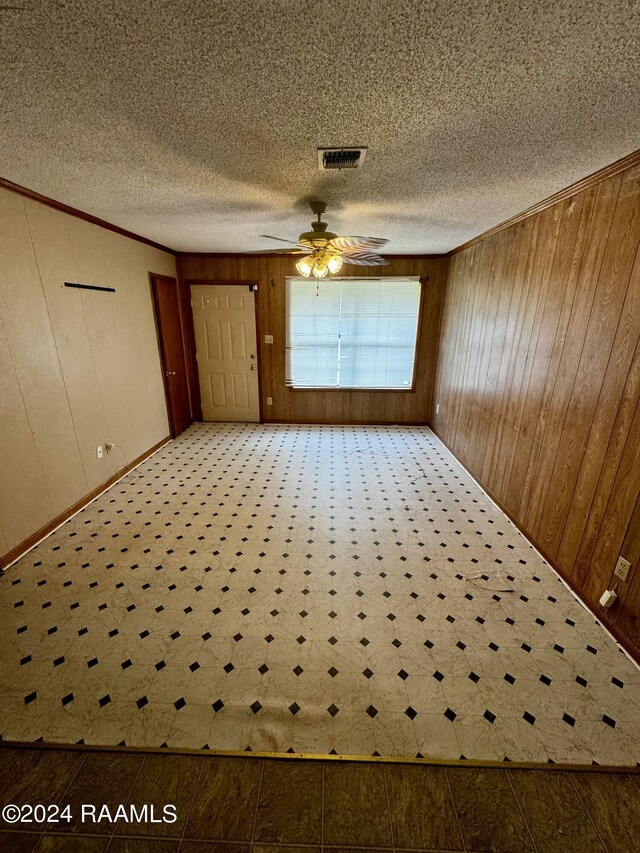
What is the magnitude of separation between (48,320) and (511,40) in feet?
10.9

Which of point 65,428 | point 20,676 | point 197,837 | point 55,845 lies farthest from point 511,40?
point 65,428

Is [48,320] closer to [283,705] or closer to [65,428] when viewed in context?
[65,428]

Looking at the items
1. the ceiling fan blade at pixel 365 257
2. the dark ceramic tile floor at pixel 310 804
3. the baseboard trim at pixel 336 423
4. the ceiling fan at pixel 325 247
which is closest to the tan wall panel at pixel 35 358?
the ceiling fan at pixel 325 247

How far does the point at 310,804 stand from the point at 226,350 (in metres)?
5.06

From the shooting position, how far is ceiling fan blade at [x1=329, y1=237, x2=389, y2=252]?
250cm

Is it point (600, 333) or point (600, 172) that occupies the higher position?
point (600, 172)

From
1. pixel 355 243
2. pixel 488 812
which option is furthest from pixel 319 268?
pixel 488 812

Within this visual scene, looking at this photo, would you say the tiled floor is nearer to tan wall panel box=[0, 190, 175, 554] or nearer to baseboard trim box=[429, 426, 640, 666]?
baseboard trim box=[429, 426, 640, 666]

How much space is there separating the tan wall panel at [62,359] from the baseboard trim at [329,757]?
5.34ft

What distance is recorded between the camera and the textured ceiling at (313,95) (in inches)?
39.8

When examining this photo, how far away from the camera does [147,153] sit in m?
1.85

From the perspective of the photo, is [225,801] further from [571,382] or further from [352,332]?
[352,332]

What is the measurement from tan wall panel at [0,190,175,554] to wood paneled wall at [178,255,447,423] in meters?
1.20

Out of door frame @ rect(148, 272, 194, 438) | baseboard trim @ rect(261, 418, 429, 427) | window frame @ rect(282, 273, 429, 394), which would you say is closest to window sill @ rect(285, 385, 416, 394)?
window frame @ rect(282, 273, 429, 394)
